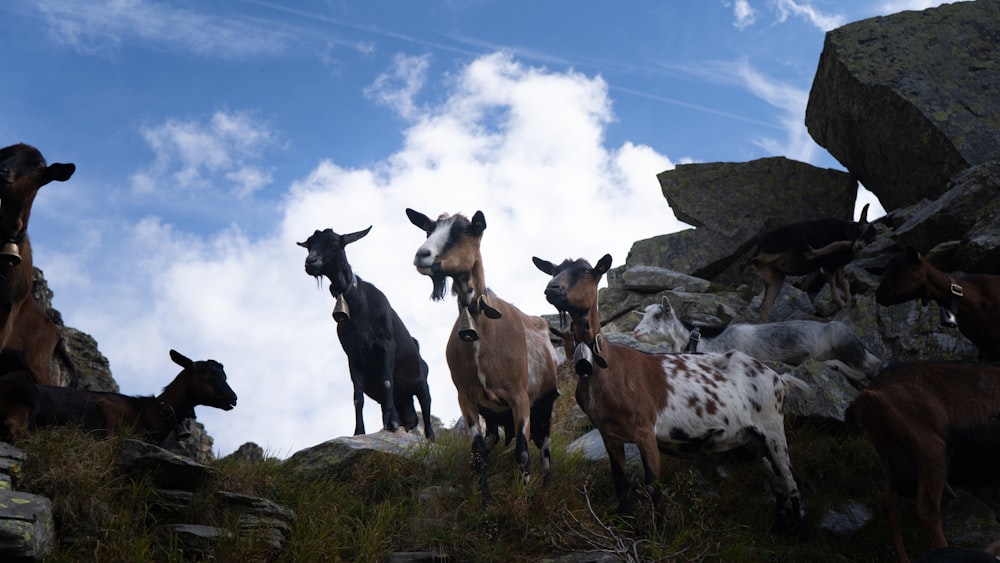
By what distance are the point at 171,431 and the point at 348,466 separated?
206 cm

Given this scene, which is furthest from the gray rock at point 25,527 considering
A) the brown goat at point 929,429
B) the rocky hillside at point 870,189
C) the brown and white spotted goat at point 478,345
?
the brown goat at point 929,429

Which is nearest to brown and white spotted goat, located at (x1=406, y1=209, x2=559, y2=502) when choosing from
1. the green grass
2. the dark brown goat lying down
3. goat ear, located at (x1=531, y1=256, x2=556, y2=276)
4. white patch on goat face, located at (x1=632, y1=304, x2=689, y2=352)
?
the green grass

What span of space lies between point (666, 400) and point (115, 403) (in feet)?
19.2

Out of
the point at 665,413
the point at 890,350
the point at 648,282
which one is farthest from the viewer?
the point at 648,282

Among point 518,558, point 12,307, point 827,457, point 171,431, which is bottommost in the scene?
point 518,558

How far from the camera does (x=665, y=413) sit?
9.33 metres

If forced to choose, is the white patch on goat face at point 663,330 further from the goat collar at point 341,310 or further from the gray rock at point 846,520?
the goat collar at point 341,310

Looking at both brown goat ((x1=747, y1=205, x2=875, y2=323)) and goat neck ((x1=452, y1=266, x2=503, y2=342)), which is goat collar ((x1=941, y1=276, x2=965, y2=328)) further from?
goat neck ((x1=452, y1=266, x2=503, y2=342))

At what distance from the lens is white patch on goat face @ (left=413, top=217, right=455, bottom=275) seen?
29.2 feet

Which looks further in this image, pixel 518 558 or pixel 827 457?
pixel 827 457

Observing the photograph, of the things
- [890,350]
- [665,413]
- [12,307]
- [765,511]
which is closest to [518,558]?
[665,413]

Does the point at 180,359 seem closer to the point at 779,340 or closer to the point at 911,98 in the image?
the point at 779,340

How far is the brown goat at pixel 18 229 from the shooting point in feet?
27.9

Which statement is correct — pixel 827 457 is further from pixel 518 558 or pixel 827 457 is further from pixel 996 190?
pixel 996 190
